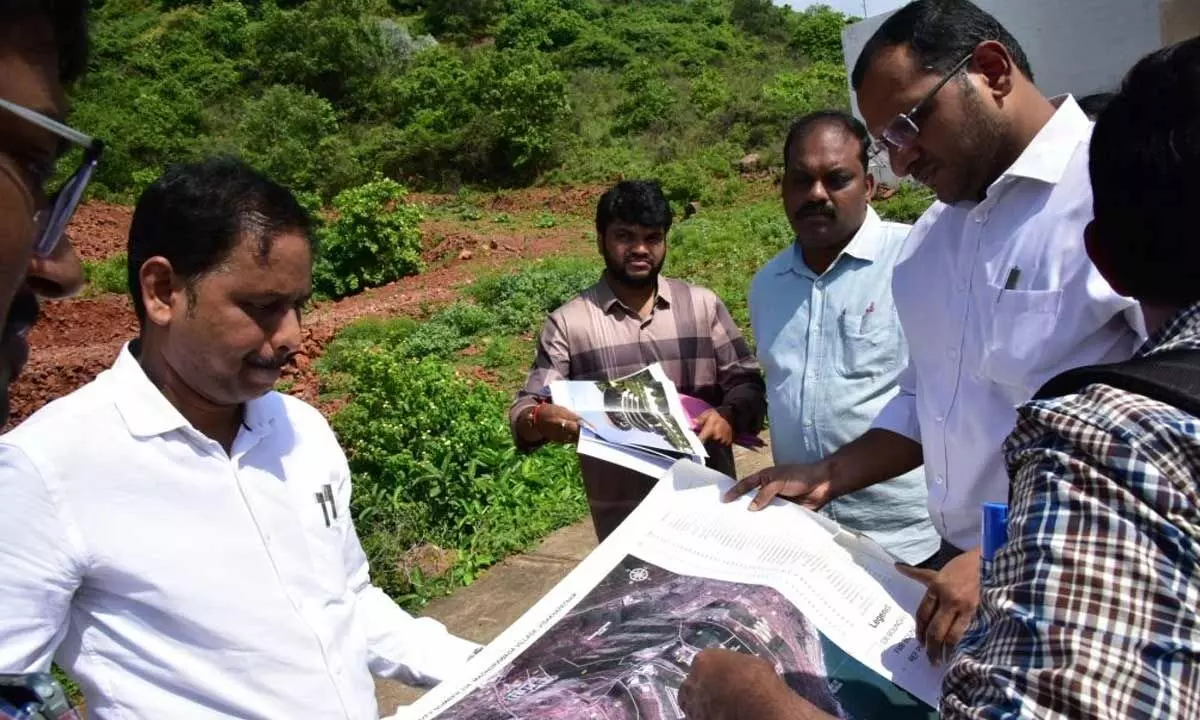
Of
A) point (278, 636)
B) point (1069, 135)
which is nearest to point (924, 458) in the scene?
point (1069, 135)

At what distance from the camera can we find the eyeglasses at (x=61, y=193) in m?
0.85

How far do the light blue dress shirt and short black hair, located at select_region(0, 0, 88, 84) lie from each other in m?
1.94

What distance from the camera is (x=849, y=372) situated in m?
2.46

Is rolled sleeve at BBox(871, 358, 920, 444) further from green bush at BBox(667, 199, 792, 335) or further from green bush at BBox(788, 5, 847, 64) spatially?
green bush at BBox(788, 5, 847, 64)

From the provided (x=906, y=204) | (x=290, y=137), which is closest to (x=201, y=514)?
(x=906, y=204)

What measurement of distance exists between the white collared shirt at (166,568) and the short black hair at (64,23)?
638 millimetres

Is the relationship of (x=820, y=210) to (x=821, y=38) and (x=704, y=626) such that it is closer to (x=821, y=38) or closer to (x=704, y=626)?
(x=704, y=626)

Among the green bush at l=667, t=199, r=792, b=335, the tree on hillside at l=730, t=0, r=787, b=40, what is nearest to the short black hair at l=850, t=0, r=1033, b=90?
the green bush at l=667, t=199, r=792, b=335

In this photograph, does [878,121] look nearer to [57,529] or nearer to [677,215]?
[57,529]

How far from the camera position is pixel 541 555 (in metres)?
4.56

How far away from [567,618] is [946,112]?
1.10 meters

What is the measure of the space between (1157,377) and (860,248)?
1815 millimetres

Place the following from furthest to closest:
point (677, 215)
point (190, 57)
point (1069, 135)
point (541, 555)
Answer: point (190, 57) < point (677, 215) < point (541, 555) < point (1069, 135)

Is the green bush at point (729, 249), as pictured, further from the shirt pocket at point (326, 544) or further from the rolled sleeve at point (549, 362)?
the shirt pocket at point (326, 544)
